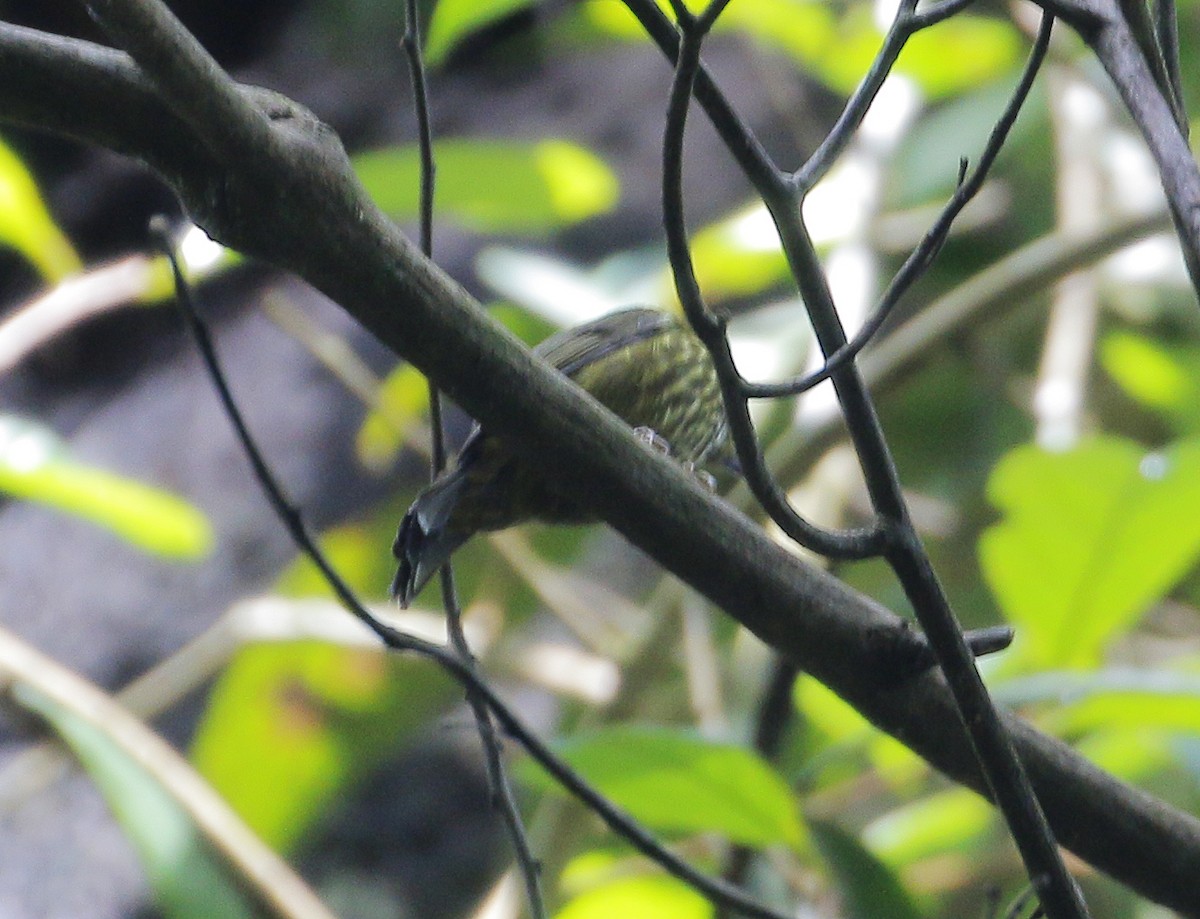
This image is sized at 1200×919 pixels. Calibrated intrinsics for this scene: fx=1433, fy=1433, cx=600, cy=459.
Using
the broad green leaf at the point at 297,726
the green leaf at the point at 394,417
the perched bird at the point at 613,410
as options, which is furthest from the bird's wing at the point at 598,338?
the broad green leaf at the point at 297,726

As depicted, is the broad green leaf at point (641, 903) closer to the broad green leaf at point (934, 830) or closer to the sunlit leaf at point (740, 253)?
the broad green leaf at point (934, 830)

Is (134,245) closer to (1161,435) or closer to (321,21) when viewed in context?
(321,21)

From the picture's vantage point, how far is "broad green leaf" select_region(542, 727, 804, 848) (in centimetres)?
153

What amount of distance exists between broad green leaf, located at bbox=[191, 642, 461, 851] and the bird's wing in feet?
2.65

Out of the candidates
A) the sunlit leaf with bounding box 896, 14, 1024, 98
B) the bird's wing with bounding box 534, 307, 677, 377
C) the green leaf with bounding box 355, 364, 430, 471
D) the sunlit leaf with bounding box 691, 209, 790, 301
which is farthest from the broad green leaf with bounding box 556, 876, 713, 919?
the sunlit leaf with bounding box 896, 14, 1024, 98

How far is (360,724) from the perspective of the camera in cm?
253

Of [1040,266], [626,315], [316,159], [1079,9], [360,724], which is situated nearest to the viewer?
[316,159]

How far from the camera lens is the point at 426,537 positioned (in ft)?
4.24

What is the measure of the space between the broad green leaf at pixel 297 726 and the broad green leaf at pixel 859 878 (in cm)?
105

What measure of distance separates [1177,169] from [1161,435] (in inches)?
109

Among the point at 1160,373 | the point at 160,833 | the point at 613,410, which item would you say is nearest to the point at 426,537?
the point at 613,410

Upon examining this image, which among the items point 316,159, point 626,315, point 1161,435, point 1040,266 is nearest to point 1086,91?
point 1161,435

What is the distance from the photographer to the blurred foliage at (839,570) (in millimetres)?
1670

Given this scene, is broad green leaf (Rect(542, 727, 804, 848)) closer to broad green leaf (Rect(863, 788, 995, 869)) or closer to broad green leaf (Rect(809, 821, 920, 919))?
broad green leaf (Rect(809, 821, 920, 919))
